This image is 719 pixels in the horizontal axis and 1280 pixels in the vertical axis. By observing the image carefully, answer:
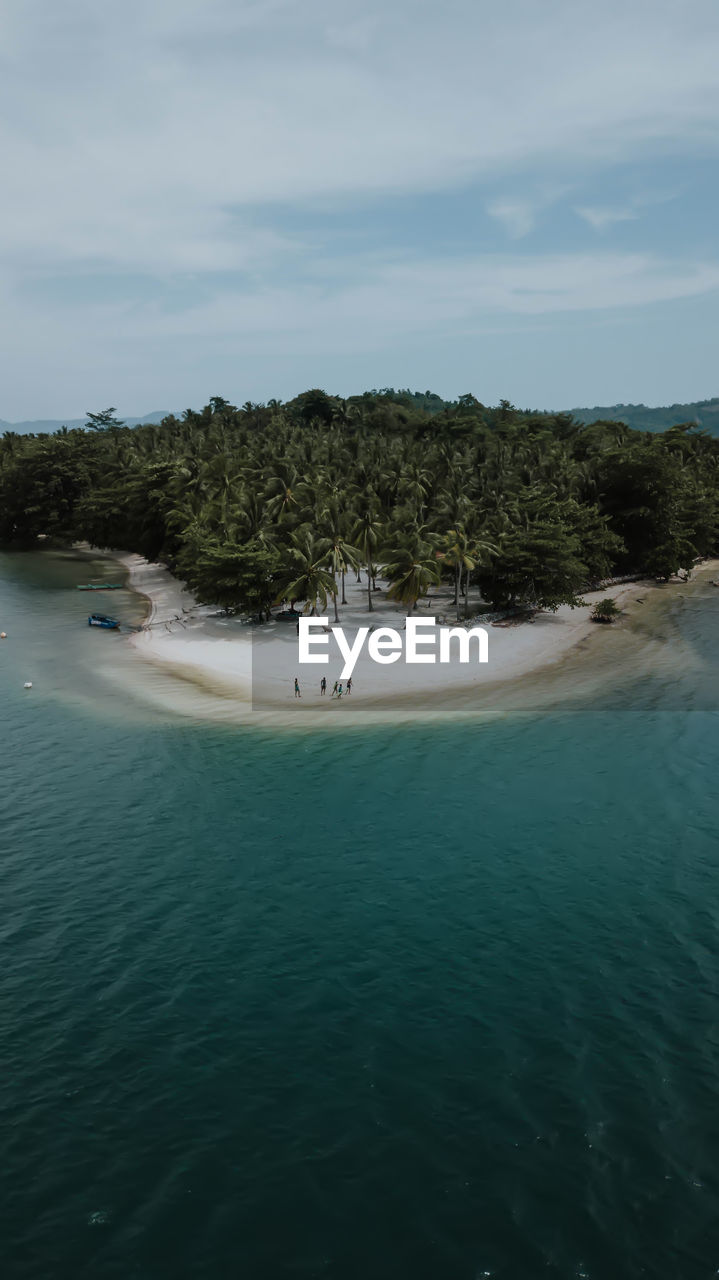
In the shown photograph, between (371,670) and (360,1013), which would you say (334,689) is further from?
(360,1013)

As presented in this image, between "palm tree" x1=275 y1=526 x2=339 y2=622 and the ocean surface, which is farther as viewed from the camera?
"palm tree" x1=275 y1=526 x2=339 y2=622

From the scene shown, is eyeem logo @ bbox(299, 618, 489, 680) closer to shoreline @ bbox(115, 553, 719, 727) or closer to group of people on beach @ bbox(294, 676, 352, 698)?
shoreline @ bbox(115, 553, 719, 727)

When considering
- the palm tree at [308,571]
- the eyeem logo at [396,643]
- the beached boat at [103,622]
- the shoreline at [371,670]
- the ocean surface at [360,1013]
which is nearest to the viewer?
the ocean surface at [360,1013]

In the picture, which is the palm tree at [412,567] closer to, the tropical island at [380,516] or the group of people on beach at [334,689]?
the tropical island at [380,516]

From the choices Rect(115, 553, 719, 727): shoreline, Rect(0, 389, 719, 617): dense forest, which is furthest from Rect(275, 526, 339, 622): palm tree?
Rect(115, 553, 719, 727): shoreline

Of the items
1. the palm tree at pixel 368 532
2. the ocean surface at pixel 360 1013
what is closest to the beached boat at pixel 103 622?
the palm tree at pixel 368 532

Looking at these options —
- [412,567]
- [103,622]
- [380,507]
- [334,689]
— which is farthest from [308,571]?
[103,622]
